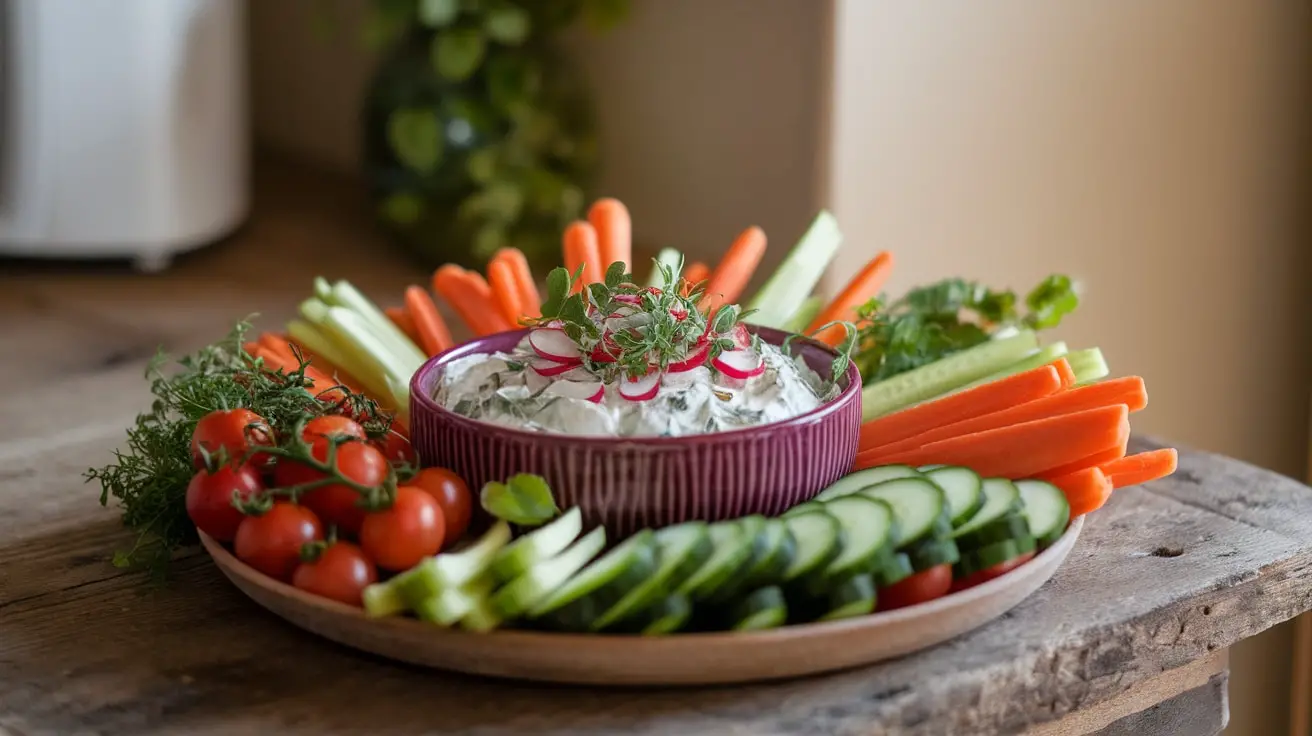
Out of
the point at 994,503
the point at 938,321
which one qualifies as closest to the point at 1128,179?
the point at 938,321

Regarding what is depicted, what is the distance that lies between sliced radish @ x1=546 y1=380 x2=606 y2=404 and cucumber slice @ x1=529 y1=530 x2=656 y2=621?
152 millimetres

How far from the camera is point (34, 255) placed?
7.83 feet

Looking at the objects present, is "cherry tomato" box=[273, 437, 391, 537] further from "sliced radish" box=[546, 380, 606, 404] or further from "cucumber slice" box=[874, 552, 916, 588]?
"cucumber slice" box=[874, 552, 916, 588]

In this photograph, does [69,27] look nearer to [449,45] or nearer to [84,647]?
[449,45]

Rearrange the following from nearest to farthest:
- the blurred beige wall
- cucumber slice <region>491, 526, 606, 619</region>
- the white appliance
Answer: cucumber slice <region>491, 526, 606, 619</region>, the blurred beige wall, the white appliance

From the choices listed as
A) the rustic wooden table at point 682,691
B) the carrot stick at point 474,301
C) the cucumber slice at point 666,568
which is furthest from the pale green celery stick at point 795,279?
the cucumber slice at point 666,568

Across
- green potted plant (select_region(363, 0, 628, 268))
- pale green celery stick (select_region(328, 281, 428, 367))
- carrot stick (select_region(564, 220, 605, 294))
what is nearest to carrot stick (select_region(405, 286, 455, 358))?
pale green celery stick (select_region(328, 281, 428, 367))

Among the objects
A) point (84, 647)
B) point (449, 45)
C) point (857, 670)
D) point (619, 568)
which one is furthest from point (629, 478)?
point (449, 45)

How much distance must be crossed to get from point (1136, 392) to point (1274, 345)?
3.97ft

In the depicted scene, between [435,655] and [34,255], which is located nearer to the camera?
[435,655]

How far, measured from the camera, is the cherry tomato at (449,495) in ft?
3.36

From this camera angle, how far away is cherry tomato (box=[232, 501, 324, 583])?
1000mm

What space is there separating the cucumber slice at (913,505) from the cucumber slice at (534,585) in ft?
0.72

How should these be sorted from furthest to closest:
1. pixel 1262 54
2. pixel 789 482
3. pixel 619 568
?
pixel 1262 54, pixel 789 482, pixel 619 568
